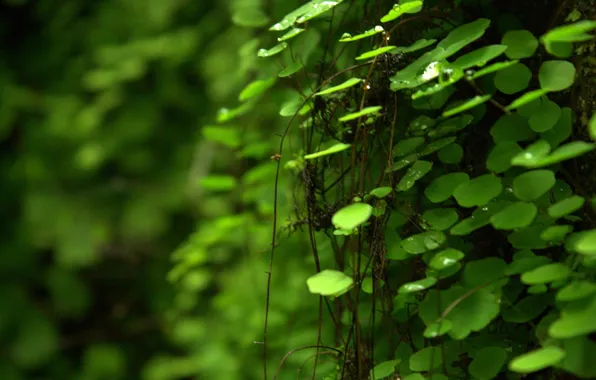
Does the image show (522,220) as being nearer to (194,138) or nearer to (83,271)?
(194,138)

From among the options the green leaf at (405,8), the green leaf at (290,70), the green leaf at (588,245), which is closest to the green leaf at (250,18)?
the green leaf at (290,70)

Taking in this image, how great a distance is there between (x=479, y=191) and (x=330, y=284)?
0.20 meters

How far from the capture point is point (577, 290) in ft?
1.88

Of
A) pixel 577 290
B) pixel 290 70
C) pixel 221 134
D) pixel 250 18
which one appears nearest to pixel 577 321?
pixel 577 290

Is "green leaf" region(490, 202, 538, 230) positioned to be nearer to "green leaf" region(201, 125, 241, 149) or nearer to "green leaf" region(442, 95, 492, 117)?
"green leaf" region(442, 95, 492, 117)

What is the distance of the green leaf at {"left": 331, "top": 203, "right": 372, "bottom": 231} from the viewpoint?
2.12 ft

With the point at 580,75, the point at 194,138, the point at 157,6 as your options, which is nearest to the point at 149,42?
the point at 157,6

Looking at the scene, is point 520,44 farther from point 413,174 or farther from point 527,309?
point 527,309

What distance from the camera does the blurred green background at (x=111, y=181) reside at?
2.17 meters

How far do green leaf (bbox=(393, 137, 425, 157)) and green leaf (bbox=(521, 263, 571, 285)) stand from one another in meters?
0.25

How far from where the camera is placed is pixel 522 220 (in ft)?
2.12

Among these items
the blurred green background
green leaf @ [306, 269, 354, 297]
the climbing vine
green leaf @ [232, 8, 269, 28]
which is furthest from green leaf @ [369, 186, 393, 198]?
the blurred green background

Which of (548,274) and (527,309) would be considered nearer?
(548,274)

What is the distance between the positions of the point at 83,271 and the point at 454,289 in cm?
213
